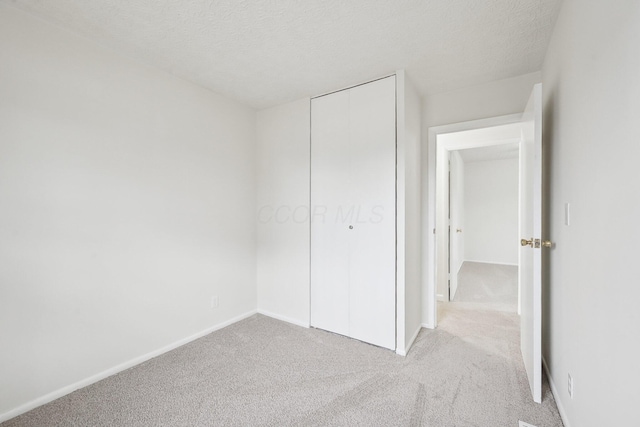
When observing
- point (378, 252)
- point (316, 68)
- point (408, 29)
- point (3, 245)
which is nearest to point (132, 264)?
point (3, 245)

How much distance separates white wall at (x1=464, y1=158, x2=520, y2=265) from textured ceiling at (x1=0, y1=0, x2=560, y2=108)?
198 inches

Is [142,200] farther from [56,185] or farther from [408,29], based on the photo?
[408,29]

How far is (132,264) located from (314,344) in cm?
172

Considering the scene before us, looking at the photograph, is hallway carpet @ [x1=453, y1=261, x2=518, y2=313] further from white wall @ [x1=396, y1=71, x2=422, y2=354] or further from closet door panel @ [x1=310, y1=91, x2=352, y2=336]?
closet door panel @ [x1=310, y1=91, x2=352, y2=336]

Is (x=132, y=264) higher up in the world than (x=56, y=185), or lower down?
lower down

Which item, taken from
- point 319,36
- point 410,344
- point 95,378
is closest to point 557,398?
point 410,344

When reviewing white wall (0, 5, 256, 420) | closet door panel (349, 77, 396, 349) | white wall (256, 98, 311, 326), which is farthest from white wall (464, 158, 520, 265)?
white wall (0, 5, 256, 420)

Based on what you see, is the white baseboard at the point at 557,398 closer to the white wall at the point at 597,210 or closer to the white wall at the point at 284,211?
the white wall at the point at 597,210

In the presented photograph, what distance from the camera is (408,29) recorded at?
187cm

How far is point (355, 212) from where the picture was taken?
265 centimetres

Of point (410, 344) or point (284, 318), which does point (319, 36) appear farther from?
point (284, 318)

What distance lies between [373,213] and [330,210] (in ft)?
1.60

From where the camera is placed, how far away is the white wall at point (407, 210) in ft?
7.82

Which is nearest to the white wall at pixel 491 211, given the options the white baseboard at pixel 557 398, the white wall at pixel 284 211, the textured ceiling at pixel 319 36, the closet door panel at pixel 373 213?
the textured ceiling at pixel 319 36
